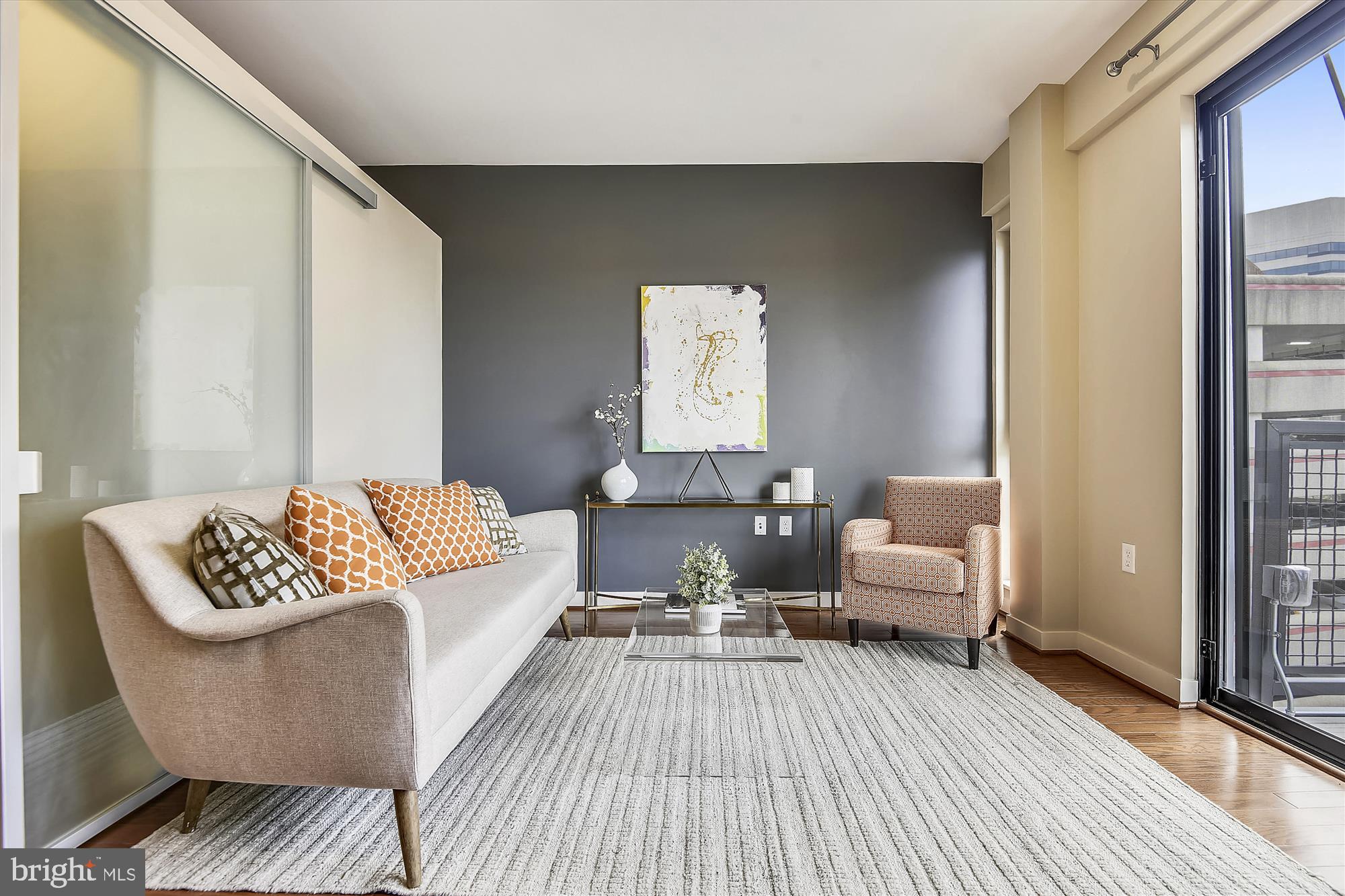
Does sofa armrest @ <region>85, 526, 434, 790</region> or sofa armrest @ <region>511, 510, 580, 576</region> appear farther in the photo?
sofa armrest @ <region>511, 510, 580, 576</region>

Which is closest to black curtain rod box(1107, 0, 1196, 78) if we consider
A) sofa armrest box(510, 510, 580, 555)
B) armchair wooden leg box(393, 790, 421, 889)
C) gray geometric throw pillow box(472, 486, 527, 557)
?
sofa armrest box(510, 510, 580, 555)

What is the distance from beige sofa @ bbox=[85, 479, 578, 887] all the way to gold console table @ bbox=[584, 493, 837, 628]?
7.16 ft

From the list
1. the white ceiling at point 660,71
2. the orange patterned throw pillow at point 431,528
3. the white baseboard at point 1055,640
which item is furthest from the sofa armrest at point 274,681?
the white baseboard at point 1055,640

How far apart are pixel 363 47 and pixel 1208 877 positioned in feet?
12.7

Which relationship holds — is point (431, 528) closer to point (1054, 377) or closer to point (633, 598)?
point (633, 598)

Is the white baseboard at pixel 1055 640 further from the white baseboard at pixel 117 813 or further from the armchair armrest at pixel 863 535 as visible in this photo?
the white baseboard at pixel 117 813

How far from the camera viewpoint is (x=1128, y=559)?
2.83 metres

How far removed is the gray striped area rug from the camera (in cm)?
148

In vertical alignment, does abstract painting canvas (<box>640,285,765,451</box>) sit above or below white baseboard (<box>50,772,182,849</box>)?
above

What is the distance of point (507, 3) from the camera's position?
2.58 meters

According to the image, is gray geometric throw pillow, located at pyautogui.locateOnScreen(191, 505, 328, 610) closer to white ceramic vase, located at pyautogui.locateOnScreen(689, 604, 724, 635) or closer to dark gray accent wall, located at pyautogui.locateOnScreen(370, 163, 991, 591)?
white ceramic vase, located at pyautogui.locateOnScreen(689, 604, 724, 635)

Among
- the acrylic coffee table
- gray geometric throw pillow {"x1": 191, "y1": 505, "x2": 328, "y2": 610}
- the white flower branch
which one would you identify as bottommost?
the acrylic coffee table

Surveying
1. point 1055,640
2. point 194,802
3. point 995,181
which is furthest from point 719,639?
point 995,181

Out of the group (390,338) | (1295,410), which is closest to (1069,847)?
(1295,410)
